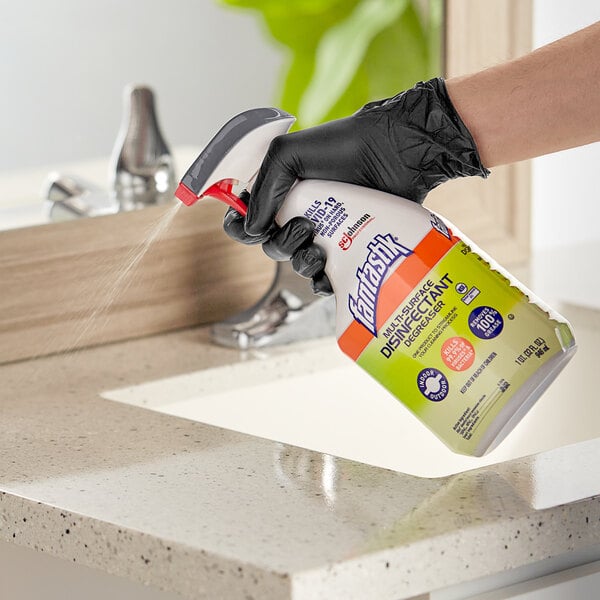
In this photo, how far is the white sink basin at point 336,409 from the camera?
1231mm

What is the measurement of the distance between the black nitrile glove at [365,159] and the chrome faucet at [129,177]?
384 mm

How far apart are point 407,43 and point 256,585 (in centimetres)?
95

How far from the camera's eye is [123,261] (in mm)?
1339

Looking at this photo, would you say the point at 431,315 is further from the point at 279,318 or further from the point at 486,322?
the point at 279,318

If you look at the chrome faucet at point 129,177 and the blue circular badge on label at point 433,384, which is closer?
the blue circular badge on label at point 433,384

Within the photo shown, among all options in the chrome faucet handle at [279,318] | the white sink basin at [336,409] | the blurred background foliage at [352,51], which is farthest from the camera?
the blurred background foliage at [352,51]

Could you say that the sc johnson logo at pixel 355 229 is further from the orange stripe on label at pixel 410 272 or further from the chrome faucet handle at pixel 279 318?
the chrome faucet handle at pixel 279 318

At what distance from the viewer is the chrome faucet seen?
4.36 ft

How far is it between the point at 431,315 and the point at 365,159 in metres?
0.14

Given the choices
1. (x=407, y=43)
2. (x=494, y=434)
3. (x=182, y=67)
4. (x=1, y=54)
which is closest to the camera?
(x=494, y=434)

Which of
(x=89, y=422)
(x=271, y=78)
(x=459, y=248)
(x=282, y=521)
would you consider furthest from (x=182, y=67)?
(x=282, y=521)

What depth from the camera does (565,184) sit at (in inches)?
66.2

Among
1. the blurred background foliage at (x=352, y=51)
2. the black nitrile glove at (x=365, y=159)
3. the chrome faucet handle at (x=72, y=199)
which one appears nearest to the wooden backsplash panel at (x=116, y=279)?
the chrome faucet handle at (x=72, y=199)

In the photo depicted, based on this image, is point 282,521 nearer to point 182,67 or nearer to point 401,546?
point 401,546
